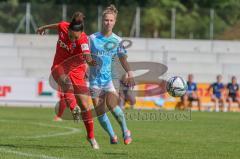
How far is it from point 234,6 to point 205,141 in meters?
37.3

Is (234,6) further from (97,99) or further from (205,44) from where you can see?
(97,99)

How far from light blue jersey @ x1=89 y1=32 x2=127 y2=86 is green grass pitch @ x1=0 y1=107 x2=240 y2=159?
1168mm

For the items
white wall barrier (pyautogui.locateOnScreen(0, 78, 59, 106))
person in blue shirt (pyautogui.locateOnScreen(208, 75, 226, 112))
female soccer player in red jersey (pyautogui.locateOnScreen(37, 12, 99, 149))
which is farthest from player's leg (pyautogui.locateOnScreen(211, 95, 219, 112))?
female soccer player in red jersey (pyautogui.locateOnScreen(37, 12, 99, 149))

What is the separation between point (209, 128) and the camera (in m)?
18.0

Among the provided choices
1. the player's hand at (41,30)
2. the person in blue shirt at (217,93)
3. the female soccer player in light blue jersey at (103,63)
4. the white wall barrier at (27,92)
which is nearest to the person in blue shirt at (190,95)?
the person in blue shirt at (217,93)

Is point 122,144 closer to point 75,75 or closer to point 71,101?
point 71,101

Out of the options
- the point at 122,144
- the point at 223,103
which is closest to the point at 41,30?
the point at 122,144

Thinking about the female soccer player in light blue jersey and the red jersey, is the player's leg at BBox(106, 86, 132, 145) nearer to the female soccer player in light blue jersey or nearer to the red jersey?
the female soccer player in light blue jersey

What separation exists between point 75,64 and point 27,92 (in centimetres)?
1887

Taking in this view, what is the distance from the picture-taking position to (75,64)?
11805 mm

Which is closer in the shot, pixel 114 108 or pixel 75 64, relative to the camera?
pixel 75 64

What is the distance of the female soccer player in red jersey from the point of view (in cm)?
1154

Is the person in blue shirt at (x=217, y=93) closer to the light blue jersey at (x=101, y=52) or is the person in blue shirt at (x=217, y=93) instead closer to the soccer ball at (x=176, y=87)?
the soccer ball at (x=176, y=87)

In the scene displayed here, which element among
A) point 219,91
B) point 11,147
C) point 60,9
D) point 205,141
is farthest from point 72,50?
point 60,9
